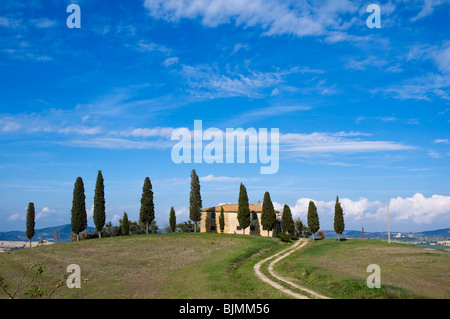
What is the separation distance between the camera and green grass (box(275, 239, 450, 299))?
2588 centimetres

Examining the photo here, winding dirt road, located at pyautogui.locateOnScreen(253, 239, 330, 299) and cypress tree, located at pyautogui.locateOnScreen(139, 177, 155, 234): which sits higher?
cypress tree, located at pyautogui.locateOnScreen(139, 177, 155, 234)

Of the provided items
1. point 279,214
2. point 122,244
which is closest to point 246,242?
point 122,244

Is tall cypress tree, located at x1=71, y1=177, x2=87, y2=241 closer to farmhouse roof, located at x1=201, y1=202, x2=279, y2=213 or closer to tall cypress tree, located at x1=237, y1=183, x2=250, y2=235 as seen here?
farmhouse roof, located at x1=201, y1=202, x2=279, y2=213

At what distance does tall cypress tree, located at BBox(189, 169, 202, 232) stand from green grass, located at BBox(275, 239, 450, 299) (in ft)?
119

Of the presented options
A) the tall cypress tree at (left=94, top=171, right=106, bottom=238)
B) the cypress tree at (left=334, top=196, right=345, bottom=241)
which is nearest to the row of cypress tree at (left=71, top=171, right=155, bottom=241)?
the tall cypress tree at (left=94, top=171, right=106, bottom=238)

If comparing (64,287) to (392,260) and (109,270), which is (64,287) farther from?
(392,260)

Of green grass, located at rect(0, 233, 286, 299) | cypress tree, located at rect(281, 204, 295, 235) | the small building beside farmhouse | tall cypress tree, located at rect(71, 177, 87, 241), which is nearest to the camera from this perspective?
green grass, located at rect(0, 233, 286, 299)

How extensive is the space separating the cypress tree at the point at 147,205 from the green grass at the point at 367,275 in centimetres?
3832

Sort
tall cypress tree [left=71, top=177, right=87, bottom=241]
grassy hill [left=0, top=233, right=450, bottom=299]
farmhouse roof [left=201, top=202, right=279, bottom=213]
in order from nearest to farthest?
grassy hill [left=0, top=233, right=450, bottom=299] < tall cypress tree [left=71, top=177, right=87, bottom=241] < farmhouse roof [left=201, top=202, right=279, bottom=213]

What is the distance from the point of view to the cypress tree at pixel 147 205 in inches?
3109

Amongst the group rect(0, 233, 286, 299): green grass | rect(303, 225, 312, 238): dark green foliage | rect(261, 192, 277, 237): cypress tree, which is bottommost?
rect(303, 225, 312, 238): dark green foliage

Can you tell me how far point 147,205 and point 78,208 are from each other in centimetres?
1566

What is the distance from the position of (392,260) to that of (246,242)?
89.1 feet
